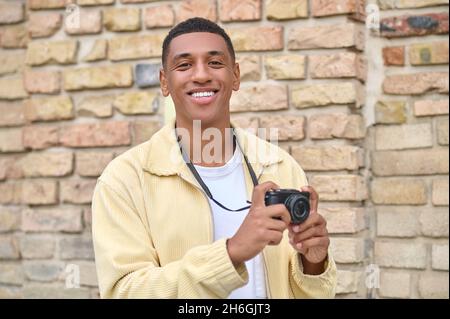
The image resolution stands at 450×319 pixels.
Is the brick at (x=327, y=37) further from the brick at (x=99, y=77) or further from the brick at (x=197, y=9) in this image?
the brick at (x=99, y=77)

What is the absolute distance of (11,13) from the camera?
3.67 metres

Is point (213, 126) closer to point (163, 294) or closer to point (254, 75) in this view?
point (163, 294)

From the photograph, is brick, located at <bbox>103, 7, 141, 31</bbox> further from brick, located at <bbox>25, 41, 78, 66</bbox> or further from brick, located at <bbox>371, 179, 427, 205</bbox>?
brick, located at <bbox>371, 179, 427, 205</bbox>

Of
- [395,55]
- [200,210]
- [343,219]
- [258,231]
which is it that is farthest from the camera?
[395,55]

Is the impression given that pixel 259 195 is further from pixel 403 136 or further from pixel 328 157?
pixel 403 136

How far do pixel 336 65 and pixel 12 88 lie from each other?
148 cm

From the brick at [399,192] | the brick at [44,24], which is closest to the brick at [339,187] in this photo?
the brick at [399,192]

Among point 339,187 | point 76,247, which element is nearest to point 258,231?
point 339,187

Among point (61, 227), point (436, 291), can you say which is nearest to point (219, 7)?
point (61, 227)

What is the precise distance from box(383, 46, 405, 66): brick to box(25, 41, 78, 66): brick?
49.8 inches

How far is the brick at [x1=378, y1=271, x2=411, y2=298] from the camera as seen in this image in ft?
10.1

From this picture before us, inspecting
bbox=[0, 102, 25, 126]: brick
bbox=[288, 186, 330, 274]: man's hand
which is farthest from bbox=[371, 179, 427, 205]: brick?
bbox=[0, 102, 25, 126]: brick
